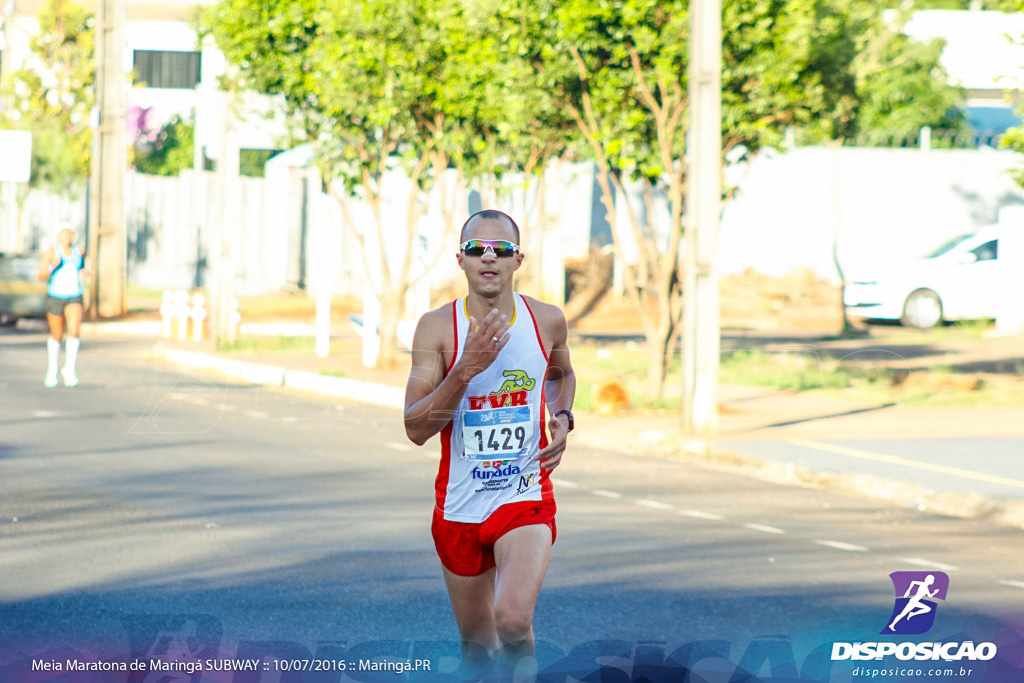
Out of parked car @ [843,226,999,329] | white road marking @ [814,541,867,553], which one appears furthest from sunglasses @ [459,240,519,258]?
parked car @ [843,226,999,329]

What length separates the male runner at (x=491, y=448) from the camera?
5016mm

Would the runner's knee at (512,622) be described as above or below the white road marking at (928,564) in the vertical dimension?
above

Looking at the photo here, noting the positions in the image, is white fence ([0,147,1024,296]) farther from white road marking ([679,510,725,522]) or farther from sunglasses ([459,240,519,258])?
sunglasses ([459,240,519,258])

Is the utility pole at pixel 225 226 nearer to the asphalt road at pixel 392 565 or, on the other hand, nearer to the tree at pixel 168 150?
the asphalt road at pixel 392 565

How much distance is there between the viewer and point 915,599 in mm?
8125

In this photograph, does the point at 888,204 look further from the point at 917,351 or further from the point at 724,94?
the point at 724,94

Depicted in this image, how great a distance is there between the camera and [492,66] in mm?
18422

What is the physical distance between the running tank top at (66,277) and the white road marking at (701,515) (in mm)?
9844

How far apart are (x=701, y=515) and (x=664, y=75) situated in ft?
24.4

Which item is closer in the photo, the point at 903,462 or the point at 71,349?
the point at 903,462

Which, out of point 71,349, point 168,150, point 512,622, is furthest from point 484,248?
point 168,150

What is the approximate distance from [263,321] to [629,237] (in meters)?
9.58

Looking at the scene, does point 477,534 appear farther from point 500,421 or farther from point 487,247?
point 487,247

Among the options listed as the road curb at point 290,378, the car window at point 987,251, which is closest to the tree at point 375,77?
the road curb at point 290,378
